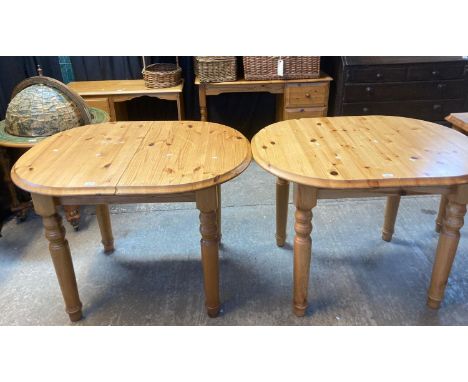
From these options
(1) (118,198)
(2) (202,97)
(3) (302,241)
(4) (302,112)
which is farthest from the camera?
(4) (302,112)

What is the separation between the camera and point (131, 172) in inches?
55.9

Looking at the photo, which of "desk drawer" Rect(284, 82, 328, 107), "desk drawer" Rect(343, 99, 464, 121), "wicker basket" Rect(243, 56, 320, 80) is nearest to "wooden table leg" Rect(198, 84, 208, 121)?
"wicker basket" Rect(243, 56, 320, 80)

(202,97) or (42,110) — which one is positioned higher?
(42,110)

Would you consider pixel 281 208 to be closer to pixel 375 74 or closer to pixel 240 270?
pixel 240 270

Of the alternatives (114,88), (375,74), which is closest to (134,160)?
(114,88)

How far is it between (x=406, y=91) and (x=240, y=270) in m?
2.27

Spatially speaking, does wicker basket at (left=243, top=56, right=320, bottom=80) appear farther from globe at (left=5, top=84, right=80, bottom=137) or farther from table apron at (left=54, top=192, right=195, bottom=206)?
table apron at (left=54, top=192, right=195, bottom=206)

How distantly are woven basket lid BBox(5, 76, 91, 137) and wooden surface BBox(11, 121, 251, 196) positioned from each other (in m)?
0.39

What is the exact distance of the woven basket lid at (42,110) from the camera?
2.15 meters

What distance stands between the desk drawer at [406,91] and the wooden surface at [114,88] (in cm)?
146

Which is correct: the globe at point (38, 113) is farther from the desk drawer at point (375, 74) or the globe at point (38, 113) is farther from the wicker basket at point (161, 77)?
the desk drawer at point (375, 74)

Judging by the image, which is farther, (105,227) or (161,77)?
(161,77)

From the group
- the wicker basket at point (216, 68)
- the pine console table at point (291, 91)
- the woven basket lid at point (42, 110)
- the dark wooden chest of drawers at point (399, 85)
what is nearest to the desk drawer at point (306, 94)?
the pine console table at point (291, 91)

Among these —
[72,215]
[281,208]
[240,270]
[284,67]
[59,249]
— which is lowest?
[240,270]
